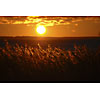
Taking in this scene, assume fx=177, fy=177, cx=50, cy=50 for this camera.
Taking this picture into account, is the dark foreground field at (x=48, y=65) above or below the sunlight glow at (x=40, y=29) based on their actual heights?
below

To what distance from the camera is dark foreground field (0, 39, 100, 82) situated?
4494mm

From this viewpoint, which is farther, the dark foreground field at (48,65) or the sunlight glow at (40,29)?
the sunlight glow at (40,29)

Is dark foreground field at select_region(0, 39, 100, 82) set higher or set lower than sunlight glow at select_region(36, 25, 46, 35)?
lower

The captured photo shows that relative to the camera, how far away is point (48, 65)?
4.98 metres

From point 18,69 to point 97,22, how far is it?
2.61m

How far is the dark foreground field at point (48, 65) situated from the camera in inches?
177

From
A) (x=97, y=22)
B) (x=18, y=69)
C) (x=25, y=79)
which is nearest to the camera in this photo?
(x=25, y=79)

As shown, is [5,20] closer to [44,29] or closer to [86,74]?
[44,29]

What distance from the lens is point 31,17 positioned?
486 centimetres

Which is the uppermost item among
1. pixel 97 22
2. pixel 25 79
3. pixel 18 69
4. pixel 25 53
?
pixel 97 22

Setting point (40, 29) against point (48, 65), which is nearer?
point (48, 65)

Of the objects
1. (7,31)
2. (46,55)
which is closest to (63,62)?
(46,55)

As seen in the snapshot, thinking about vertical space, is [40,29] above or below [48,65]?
above

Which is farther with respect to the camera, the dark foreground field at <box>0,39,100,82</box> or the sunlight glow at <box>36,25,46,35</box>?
the sunlight glow at <box>36,25,46,35</box>
